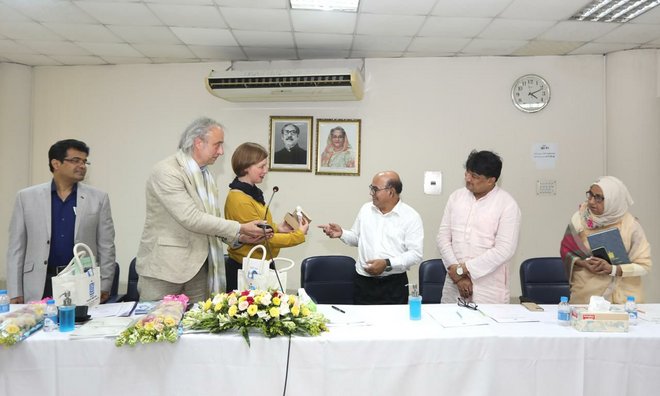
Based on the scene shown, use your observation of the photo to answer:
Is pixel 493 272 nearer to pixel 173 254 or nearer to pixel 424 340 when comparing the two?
pixel 424 340

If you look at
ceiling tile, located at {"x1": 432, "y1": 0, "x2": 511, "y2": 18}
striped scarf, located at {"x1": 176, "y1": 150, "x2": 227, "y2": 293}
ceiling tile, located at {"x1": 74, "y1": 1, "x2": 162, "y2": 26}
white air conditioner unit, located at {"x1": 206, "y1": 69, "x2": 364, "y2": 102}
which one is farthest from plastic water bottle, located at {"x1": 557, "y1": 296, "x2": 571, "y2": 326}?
ceiling tile, located at {"x1": 74, "y1": 1, "x2": 162, "y2": 26}

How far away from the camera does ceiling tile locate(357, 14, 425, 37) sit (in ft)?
11.5

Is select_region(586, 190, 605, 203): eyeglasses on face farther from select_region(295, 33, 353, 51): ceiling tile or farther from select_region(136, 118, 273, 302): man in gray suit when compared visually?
select_region(295, 33, 353, 51): ceiling tile

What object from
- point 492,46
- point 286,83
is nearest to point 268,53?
point 286,83

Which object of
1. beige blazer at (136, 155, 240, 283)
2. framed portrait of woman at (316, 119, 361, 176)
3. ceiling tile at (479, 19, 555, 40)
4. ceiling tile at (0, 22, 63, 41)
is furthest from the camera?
framed portrait of woman at (316, 119, 361, 176)

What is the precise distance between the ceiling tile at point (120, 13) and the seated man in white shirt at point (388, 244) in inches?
85.0

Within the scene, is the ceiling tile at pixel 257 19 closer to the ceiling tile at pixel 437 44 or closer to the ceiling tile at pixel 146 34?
the ceiling tile at pixel 146 34

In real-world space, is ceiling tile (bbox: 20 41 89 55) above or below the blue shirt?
above

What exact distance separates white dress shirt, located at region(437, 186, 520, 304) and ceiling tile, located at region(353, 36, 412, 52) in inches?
68.2

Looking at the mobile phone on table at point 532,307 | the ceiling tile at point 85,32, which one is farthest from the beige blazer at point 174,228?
the ceiling tile at point 85,32

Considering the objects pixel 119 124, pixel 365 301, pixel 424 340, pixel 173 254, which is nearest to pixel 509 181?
pixel 365 301

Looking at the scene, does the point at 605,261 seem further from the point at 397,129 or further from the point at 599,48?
the point at 599,48

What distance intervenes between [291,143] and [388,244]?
6.90 feet

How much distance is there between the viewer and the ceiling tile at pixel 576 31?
3664mm
